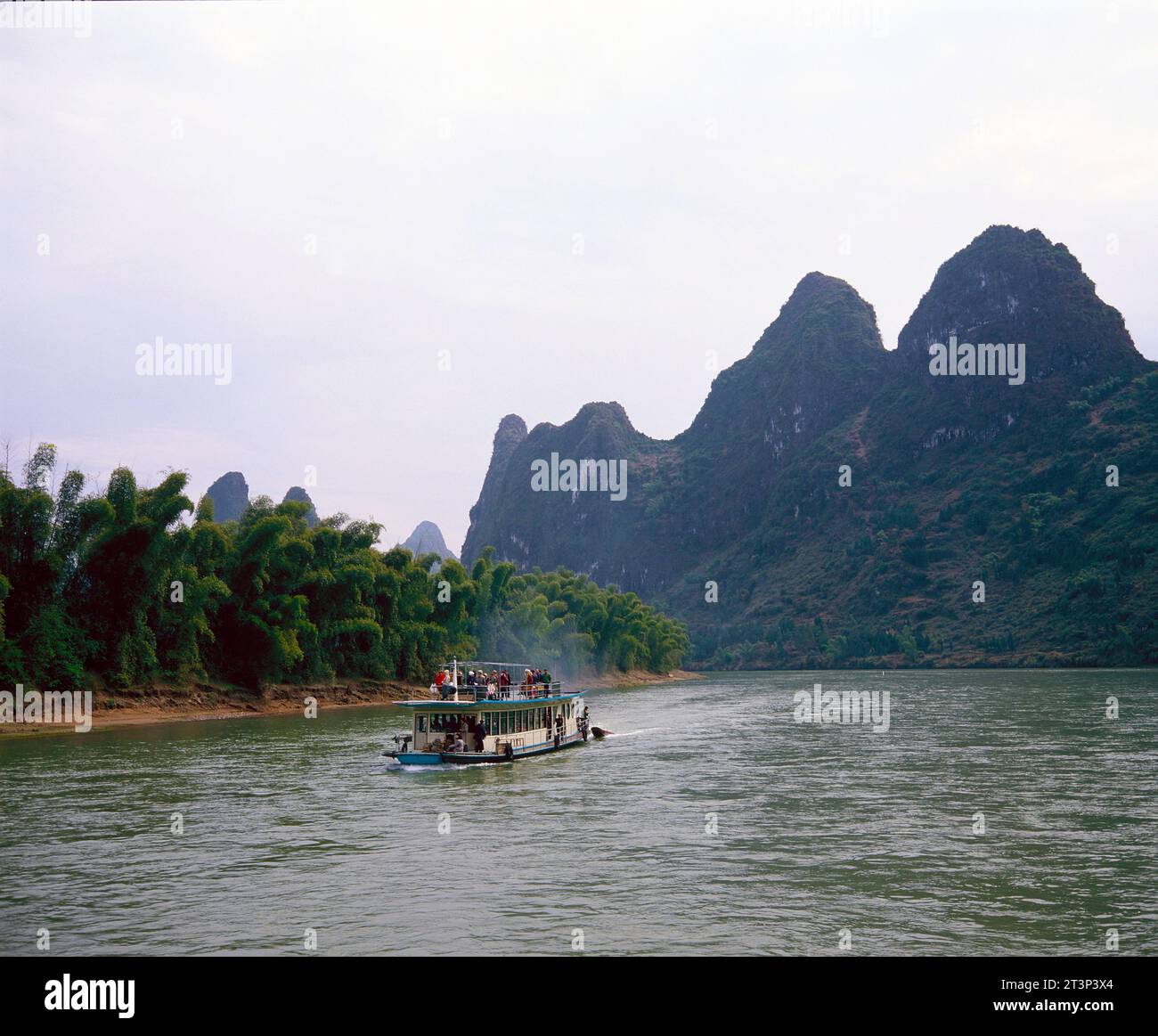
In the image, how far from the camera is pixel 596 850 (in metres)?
24.7

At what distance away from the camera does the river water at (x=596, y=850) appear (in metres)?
17.8

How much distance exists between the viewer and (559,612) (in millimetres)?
125250

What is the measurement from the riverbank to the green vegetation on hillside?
3.28 feet

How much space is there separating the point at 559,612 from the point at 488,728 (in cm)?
8196

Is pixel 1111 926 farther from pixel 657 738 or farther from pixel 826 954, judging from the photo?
pixel 657 738

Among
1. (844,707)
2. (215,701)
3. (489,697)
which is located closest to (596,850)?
(489,697)

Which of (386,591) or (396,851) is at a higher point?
(386,591)

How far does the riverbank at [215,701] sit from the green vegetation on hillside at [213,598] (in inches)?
39.3

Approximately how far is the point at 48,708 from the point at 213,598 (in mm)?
15336

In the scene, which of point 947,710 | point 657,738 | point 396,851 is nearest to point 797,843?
point 396,851

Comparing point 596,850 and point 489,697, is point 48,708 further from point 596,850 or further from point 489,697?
point 596,850

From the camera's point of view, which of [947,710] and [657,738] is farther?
[947,710]
